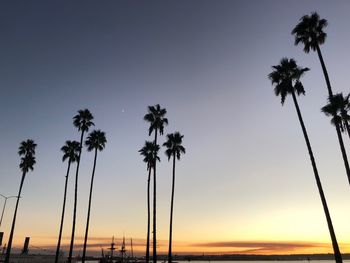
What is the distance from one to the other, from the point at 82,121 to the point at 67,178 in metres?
11.6

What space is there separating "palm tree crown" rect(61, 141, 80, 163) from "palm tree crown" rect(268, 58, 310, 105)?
135 feet

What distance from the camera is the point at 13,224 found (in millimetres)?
67688

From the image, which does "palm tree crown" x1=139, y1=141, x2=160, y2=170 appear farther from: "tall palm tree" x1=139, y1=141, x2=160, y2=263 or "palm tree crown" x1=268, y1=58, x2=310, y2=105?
"palm tree crown" x1=268, y1=58, x2=310, y2=105

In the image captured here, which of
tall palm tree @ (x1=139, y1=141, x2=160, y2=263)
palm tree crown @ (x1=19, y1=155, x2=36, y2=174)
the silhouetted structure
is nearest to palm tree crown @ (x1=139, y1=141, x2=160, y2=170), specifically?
tall palm tree @ (x1=139, y1=141, x2=160, y2=263)

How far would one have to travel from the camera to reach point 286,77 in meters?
38.6

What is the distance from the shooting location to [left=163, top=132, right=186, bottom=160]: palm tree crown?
190ft

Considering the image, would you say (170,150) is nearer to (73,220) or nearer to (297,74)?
(73,220)

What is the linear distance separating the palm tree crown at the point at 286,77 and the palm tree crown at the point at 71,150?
41.3 metres

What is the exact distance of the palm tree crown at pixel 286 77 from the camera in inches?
1495

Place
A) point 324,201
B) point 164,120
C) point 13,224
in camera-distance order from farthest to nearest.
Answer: point 13,224
point 164,120
point 324,201

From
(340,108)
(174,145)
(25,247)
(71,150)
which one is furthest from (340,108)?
(25,247)

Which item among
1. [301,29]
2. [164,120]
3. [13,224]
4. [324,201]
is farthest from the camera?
[13,224]

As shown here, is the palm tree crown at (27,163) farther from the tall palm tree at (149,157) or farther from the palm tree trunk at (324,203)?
the palm tree trunk at (324,203)

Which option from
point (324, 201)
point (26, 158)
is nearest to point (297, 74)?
point (324, 201)
